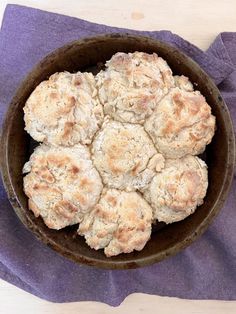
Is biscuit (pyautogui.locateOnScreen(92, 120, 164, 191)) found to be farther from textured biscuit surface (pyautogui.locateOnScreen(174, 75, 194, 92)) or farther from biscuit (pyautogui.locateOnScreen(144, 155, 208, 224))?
textured biscuit surface (pyautogui.locateOnScreen(174, 75, 194, 92))

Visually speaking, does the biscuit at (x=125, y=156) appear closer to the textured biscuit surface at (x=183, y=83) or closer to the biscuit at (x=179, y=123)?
the biscuit at (x=179, y=123)

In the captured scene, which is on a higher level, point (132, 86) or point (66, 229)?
point (132, 86)

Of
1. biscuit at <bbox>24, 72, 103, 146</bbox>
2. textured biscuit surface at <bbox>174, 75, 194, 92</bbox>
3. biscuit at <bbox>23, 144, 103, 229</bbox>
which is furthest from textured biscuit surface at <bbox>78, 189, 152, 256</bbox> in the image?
textured biscuit surface at <bbox>174, 75, 194, 92</bbox>

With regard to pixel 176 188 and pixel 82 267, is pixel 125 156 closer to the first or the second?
pixel 176 188

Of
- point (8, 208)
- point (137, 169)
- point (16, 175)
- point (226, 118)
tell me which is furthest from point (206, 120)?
point (8, 208)

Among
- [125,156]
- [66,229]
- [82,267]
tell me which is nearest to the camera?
[125,156]

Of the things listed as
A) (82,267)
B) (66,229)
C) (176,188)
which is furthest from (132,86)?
(82,267)

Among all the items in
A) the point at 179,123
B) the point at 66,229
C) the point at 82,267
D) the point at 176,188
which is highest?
the point at 179,123
